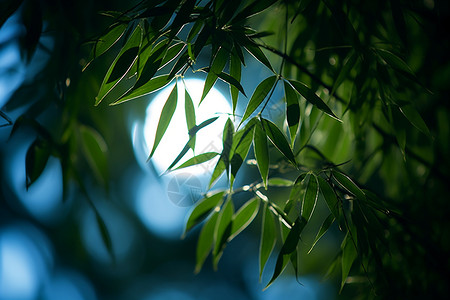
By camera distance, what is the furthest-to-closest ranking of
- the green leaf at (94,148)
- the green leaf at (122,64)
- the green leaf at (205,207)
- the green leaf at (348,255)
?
the green leaf at (94,148) → the green leaf at (205,207) → the green leaf at (348,255) → the green leaf at (122,64)

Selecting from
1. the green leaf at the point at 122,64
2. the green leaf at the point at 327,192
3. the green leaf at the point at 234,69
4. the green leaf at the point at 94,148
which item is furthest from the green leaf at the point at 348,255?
the green leaf at the point at 94,148

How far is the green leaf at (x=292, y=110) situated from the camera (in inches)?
20.7

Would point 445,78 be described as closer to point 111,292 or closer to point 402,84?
point 402,84

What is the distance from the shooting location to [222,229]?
2.36 feet

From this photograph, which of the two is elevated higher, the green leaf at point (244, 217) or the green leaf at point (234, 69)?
the green leaf at point (234, 69)

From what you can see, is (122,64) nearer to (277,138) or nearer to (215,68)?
(215,68)

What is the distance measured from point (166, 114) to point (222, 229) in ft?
1.02

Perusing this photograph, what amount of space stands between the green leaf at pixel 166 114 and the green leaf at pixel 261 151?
15cm

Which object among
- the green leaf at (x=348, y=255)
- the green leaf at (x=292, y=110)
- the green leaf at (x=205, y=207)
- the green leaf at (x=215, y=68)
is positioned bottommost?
the green leaf at (x=348, y=255)

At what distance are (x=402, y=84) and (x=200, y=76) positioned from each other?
19.2 inches

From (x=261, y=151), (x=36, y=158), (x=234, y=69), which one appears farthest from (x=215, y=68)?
(x=36, y=158)

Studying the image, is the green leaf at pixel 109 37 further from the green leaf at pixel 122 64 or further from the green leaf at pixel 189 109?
the green leaf at pixel 189 109

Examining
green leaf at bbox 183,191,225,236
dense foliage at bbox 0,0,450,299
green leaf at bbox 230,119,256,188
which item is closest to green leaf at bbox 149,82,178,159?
dense foliage at bbox 0,0,450,299

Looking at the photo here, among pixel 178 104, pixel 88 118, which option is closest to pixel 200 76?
pixel 178 104
